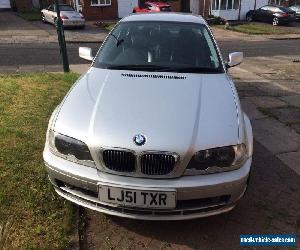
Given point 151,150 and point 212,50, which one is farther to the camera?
point 212,50

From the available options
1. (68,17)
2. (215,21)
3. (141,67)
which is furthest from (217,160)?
(215,21)

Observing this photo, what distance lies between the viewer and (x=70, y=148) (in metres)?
3.20

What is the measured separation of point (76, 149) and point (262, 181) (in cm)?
240

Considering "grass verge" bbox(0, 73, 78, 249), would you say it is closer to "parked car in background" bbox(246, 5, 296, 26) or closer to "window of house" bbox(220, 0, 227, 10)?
"parked car in background" bbox(246, 5, 296, 26)

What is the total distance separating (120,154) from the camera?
119 inches

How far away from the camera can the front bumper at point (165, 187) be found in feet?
9.82

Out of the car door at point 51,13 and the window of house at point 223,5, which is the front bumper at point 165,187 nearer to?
the car door at point 51,13

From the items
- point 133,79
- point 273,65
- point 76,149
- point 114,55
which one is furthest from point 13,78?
point 273,65

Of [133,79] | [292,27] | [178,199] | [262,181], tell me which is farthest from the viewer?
[292,27]

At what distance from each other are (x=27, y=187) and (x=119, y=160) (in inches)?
57.3

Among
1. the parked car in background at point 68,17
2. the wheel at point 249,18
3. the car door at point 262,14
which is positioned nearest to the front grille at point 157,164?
the parked car in background at point 68,17

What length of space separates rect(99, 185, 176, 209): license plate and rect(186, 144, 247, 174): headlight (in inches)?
11.7

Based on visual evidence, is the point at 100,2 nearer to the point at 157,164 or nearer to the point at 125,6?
the point at 125,6

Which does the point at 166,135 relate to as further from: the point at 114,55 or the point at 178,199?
the point at 114,55
